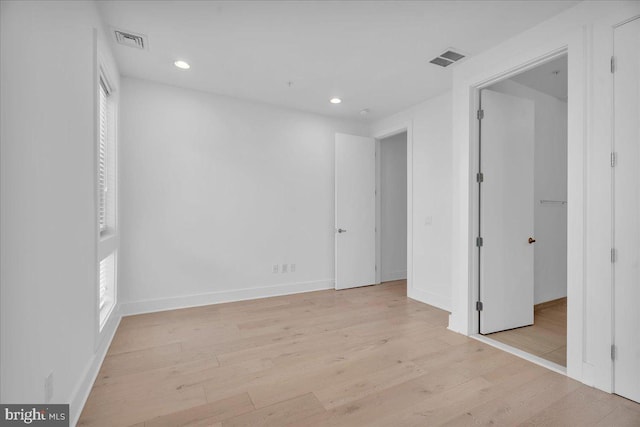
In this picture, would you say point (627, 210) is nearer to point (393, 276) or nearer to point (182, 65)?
point (393, 276)

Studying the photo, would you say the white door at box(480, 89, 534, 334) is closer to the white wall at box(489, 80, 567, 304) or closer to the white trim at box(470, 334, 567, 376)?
the white trim at box(470, 334, 567, 376)

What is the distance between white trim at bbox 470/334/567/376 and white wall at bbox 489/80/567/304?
1478 mm

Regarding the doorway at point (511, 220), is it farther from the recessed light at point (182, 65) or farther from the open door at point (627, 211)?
the recessed light at point (182, 65)

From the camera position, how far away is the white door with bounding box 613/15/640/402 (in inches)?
72.1

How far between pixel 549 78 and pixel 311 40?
281 cm

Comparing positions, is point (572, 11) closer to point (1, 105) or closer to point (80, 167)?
point (1, 105)

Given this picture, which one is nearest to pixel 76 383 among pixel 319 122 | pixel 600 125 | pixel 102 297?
pixel 102 297

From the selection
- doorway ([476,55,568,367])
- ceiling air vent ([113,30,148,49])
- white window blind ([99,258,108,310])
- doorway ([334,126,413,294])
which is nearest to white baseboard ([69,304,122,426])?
white window blind ([99,258,108,310])

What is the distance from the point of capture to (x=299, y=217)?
4496 mm

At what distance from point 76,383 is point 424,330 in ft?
9.34

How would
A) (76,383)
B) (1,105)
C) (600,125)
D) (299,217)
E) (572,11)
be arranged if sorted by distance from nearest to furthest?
1. (1,105)
2. (76,383)
3. (600,125)
4. (572,11)
5. (299,217)

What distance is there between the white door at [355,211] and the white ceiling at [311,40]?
1151 millimetres

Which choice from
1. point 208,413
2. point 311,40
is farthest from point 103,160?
point 208,413

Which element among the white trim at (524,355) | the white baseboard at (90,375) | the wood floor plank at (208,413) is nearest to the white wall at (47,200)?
the white baseboard at (90,375)
